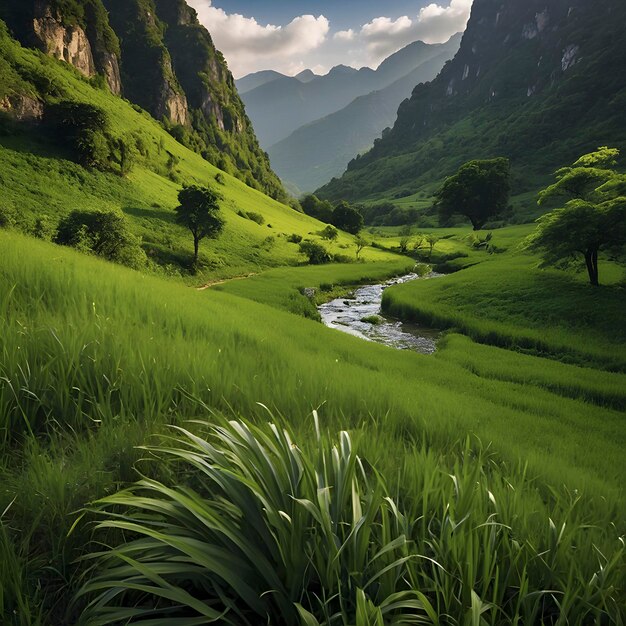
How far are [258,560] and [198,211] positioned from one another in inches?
1664

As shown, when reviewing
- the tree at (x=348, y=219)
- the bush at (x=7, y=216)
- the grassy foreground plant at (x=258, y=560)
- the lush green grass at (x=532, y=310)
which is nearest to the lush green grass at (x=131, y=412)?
the grassy foreground plant at (x=258, y=560)

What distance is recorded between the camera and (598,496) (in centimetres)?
379

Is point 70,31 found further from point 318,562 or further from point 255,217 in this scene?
point 318,562

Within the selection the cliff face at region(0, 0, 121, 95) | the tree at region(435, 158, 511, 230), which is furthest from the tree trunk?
the cliff face at region(0, 0, 121, 95)

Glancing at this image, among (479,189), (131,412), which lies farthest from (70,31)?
(131,412)

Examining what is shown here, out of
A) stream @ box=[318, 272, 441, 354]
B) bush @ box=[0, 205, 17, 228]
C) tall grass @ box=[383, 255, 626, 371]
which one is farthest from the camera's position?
bush @ box=[0, 205, 17, 228]

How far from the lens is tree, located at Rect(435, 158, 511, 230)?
79250 mm

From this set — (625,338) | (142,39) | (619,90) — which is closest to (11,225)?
(625,338)

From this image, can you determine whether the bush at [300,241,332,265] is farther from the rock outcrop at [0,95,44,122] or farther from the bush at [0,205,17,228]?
the rock outcrop at [0,95,44,122]

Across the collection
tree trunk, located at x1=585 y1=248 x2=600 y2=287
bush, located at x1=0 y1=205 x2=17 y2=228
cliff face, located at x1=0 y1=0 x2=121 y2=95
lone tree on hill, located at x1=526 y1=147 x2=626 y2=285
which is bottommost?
tree trunk, located at x1=585 y1=248 x2=600 y2=287

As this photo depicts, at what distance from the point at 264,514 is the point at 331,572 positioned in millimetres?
470

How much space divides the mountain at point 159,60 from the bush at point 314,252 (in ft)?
233

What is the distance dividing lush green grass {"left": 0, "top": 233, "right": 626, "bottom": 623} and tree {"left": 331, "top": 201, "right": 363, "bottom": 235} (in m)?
88.8

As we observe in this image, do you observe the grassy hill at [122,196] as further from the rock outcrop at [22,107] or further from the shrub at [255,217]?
the shrub at [255,217]
